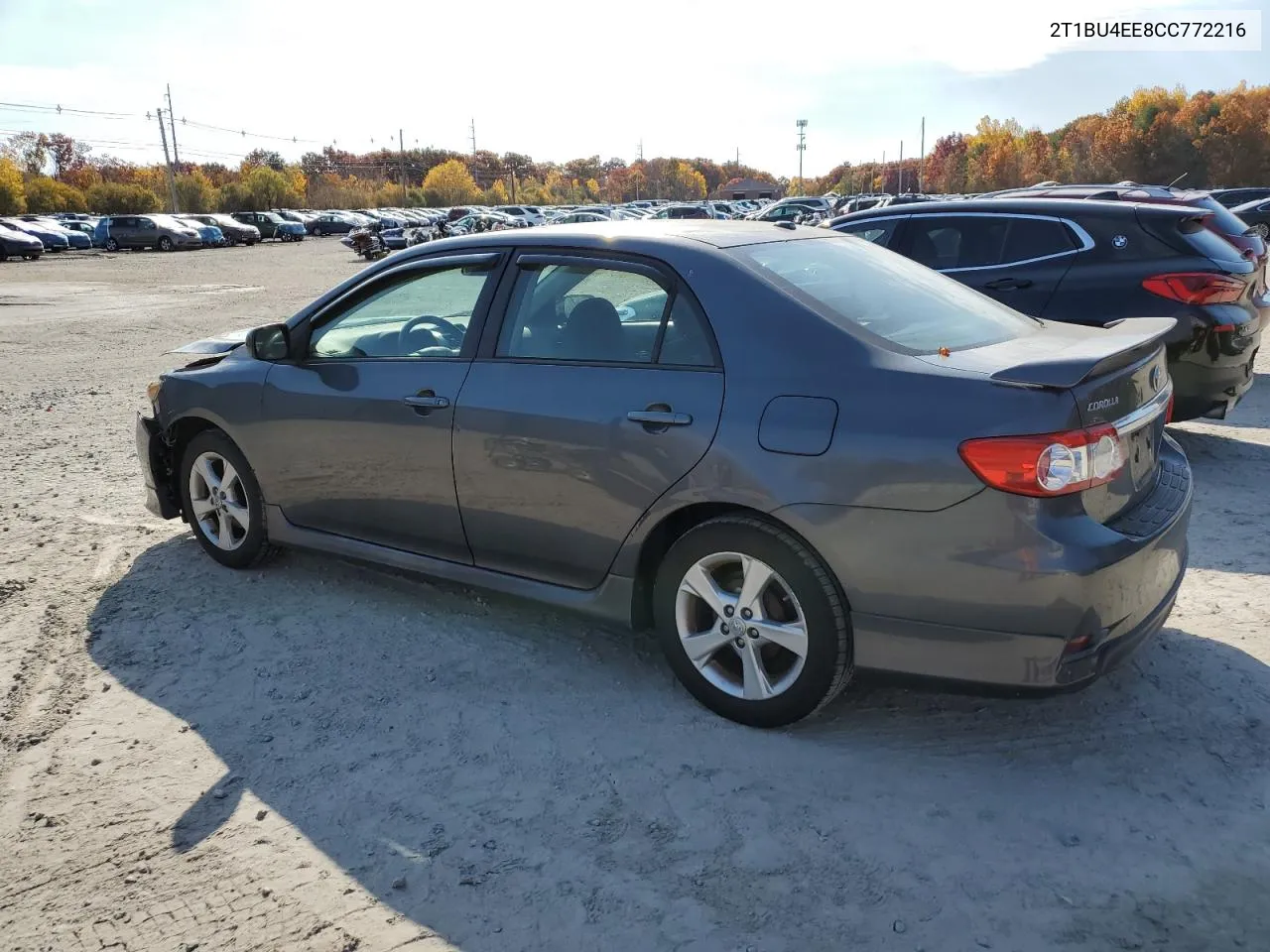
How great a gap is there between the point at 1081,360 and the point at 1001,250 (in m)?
4.44

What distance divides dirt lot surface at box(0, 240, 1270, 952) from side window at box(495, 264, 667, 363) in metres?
1.22

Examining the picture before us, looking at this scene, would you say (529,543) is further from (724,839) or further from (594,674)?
(724,839)

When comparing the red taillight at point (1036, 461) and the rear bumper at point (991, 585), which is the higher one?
the red taillight at point (1036, 461)

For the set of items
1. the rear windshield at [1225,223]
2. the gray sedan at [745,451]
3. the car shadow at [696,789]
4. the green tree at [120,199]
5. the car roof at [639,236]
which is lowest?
the car shadow at [696,789]

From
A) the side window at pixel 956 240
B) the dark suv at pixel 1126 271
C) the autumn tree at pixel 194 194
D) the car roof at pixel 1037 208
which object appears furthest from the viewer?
the autumn tree at pixel 194 194

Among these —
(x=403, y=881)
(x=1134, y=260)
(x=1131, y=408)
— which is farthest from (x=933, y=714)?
(x=1134, y=260)

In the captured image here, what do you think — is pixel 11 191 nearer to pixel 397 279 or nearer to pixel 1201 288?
pixel 397 279

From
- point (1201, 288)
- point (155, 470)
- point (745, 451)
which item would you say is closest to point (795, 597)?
point (745, 451)

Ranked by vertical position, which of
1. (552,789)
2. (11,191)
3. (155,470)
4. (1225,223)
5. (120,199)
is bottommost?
(552,789)

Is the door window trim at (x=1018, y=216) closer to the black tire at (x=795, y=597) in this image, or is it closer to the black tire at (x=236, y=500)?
the black tire at (x=795, y=597)

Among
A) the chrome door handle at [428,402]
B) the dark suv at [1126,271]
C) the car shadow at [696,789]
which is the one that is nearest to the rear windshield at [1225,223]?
the dark suv at [1126,271]

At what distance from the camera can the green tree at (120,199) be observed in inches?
3108

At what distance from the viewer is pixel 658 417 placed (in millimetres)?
3398

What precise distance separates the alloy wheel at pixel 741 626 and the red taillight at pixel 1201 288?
4494 mm
